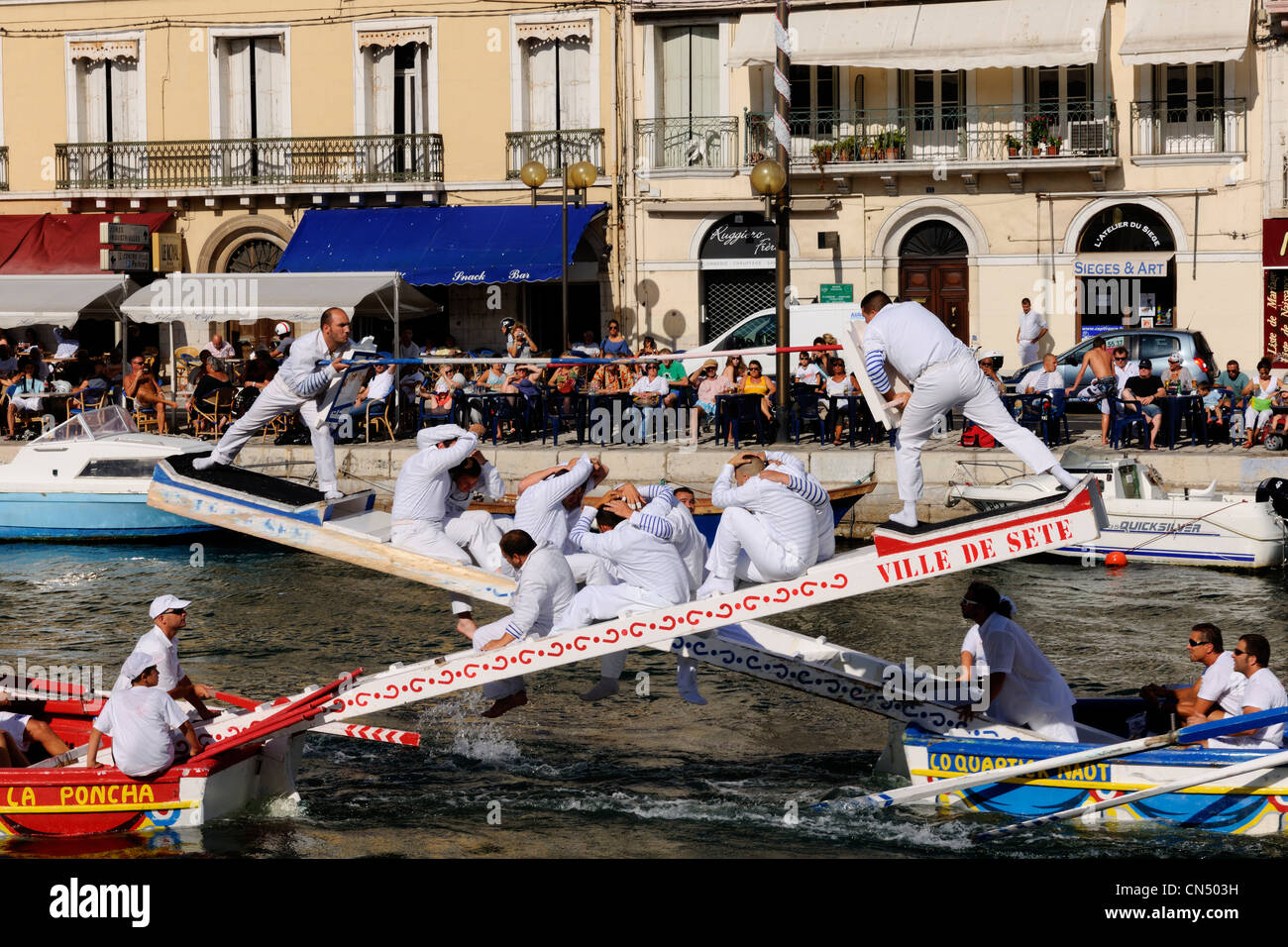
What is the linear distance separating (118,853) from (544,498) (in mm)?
3910

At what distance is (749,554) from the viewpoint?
36.3 ft

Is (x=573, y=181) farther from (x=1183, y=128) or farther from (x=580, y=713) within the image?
(x=580, y=713)

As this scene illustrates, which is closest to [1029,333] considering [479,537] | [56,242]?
[479,537]

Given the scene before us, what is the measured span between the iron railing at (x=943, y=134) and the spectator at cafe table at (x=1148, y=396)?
329 inches

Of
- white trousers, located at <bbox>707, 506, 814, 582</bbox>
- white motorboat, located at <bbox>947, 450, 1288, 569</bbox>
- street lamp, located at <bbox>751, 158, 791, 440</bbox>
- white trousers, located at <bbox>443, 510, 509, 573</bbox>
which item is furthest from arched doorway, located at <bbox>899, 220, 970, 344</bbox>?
white trousers, located at <bbox>707, 506, 814, 582</bbox>

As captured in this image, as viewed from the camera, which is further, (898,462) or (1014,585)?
(1014,585)

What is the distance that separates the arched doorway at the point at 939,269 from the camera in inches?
1243

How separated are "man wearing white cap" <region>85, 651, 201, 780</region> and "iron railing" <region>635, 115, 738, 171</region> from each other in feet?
72.9

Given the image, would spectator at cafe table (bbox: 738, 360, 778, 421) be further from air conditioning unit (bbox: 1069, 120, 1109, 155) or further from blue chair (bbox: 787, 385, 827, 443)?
air conditioning unit (bbox: 1069, 120, 1109, 155)

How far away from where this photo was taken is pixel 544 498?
42.5ft

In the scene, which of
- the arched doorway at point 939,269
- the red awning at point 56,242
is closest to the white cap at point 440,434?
the arched doorway at point 939,269
